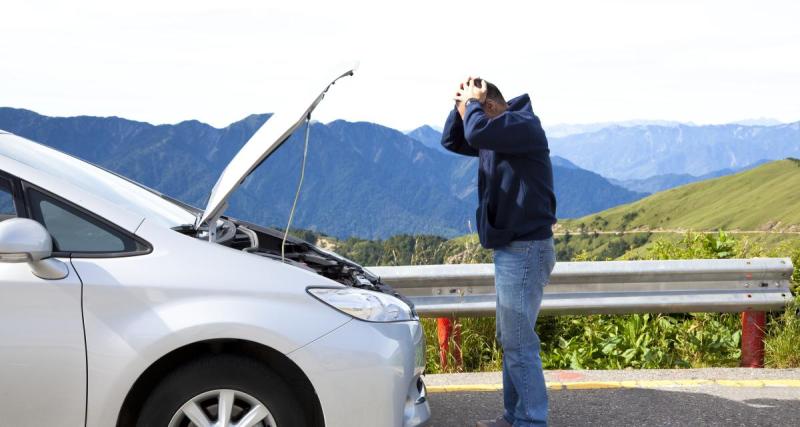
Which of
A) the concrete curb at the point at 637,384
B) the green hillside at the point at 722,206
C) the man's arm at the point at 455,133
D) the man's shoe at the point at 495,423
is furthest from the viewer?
the green hillside at the point at 722,206

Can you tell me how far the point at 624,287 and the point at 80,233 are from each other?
3.58m

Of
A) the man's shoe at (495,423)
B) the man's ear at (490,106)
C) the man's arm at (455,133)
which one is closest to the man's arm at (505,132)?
the man's ear at (490,106)

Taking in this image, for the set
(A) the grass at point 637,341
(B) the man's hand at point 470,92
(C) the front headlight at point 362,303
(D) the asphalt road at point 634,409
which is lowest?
(D) the asphalt road at point 634,409

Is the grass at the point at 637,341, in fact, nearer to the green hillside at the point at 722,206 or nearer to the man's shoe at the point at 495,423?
the man's shoe at the point at 495,423

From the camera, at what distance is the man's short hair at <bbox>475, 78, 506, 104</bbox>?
3.85 meters

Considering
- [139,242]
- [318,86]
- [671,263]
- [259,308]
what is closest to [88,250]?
[139,242]

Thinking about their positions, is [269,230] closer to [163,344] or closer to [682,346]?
[163,344]

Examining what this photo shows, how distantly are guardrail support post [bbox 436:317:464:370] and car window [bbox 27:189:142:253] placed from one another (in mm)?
2829

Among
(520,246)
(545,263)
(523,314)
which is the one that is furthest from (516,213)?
(523,314)

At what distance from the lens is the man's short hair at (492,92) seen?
12.6 ft

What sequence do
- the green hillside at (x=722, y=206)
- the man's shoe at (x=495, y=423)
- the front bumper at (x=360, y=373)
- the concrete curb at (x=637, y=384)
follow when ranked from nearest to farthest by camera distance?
the front bumper at (x=360, y=373) → the man's shoe at (x=495, y=423) → the concrete curb at (x=637, y=384) → the green hillside at (x=722, y=206)

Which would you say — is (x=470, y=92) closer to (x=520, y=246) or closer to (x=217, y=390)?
(x=520, y=246)

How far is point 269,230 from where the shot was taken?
13.9 feet

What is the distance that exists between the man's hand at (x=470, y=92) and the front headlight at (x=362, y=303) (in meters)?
1.04
